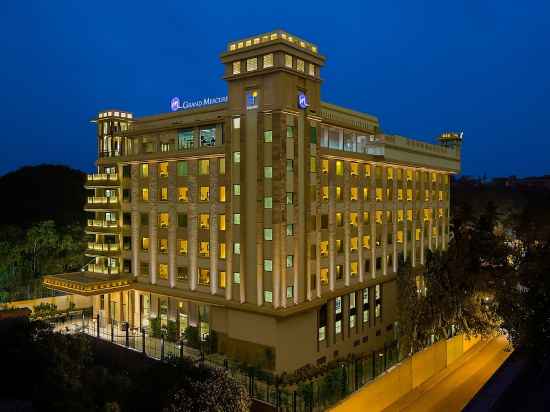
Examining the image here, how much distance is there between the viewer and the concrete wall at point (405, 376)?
1335 inches

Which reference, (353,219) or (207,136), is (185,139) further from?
(353,219)

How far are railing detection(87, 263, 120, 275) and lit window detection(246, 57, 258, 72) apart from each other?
92.1 ft

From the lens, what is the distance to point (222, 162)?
44094mm

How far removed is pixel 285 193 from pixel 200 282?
43.5 feet

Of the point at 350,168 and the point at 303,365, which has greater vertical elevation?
the point at 350,168

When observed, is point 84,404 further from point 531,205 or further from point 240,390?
point 531,205

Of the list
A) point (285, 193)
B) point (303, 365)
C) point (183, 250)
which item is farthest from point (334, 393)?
point (183, 250)

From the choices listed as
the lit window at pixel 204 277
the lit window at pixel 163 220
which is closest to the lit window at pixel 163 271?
the lit window at pixel 163 220

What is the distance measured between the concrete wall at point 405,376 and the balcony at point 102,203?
111 ft

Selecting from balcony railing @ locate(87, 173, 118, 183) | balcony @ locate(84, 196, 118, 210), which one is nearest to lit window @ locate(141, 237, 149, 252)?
balcony @ locate(84, 196, 118, 210)

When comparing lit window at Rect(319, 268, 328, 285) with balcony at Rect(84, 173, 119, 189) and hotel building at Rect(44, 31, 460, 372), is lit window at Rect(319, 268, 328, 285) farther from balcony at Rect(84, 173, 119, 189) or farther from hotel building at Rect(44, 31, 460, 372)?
balcony at Rect(84, 173, 119, 189)

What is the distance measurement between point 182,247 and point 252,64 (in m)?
19.1

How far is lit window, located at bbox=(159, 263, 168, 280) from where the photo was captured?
49375 mm

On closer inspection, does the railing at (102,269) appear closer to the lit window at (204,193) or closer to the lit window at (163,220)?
the lit window at (163,220)
